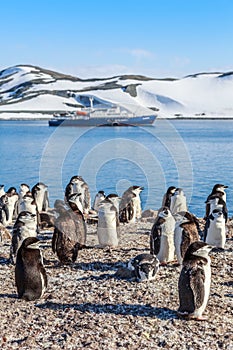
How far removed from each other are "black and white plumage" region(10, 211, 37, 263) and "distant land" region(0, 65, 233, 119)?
78647 mm

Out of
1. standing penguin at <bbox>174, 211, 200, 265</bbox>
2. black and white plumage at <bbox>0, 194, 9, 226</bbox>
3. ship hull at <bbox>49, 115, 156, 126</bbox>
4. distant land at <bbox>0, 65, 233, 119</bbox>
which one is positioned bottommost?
black and white plumage at <bbox>0, 194, 9, 226</bbox>

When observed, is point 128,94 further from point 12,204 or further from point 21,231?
point 21,231

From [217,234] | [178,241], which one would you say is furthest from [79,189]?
[178,241]

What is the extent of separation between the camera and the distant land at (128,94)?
96.8 m

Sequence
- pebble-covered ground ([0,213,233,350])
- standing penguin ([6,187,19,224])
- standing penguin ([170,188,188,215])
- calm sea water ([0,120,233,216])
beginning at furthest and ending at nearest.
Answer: calm sea water ([0,120,233,216]), standing penguin ([6,187,19,224]), standing penguin ([170,188,188,215]), pebble-covered ground ([0,213,233,350])

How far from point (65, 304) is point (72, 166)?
21.3m

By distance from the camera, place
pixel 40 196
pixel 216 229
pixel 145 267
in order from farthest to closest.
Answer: pixel 40 196, pixel 216 229, pixel 145 267

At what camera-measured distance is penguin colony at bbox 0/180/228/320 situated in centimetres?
457

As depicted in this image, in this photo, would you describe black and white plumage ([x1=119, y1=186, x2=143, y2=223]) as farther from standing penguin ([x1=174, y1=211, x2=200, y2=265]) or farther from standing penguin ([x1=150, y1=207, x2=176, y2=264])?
standing penguin ([x1=174, y1=211, x2=200, y2=265])

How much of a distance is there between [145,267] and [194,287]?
107 centimetres

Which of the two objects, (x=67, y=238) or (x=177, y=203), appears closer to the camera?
(x=67, y=238)

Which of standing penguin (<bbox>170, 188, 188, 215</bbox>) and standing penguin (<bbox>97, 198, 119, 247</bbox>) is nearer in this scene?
standing penguin (<bbox>97, 198, 119, 247</bbox>)

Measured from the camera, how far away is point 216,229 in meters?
6.75

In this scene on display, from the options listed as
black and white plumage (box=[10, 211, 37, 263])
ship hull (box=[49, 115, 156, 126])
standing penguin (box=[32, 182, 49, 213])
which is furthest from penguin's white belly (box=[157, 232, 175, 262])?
ship hull (box=[49, 115, 156, 126])
